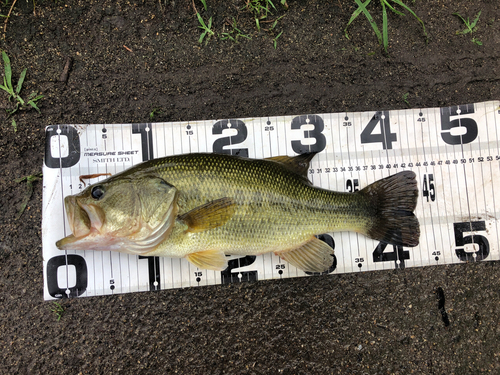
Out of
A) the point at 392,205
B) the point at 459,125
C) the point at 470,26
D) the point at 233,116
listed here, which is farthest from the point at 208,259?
the point at 470,26

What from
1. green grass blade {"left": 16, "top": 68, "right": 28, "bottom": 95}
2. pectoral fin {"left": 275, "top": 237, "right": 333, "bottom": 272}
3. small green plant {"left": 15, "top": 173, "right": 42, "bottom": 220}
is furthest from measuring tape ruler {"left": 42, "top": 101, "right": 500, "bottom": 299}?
green grass blade {"left": 16, "top": 68, "right": 28, "bottom": 95}

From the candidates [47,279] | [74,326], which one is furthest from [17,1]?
[74,326]

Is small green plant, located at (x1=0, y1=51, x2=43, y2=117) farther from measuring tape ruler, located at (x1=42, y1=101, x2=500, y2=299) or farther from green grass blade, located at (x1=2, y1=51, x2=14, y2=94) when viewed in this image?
measuring tape ruler, located at (x1=42, y1=101, x2=500, y2=299)

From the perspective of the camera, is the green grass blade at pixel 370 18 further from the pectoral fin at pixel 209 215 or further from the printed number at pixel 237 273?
the printed number at pixel 237 273

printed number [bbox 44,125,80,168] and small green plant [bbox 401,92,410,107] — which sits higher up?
small green plant [bbox 401,92,410,107]

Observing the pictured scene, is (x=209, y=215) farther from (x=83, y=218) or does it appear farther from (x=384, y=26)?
(x=384, y=26)

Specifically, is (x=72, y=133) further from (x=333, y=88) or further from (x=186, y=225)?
(x=333, y=88)
